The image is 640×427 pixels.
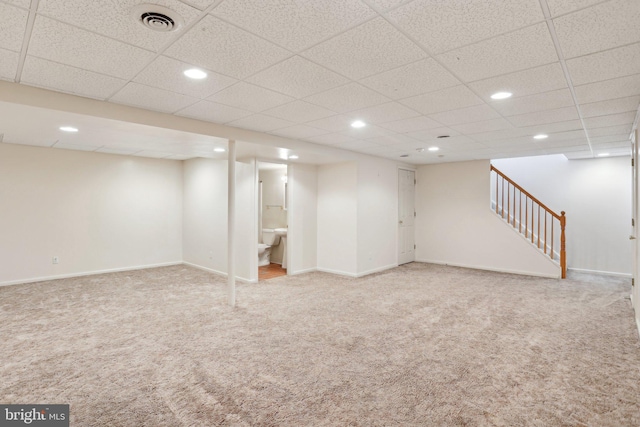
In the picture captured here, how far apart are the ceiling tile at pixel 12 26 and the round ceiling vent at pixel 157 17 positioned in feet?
1.86

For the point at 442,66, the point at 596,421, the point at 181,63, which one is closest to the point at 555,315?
the point at 596,421

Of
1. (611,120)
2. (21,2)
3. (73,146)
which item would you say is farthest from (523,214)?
(73,146)

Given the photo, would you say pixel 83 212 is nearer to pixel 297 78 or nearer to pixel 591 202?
pixel 297 78

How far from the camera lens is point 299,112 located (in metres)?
3.43

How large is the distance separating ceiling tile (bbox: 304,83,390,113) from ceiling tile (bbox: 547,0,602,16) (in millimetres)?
1356

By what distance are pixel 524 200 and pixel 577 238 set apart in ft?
3.99

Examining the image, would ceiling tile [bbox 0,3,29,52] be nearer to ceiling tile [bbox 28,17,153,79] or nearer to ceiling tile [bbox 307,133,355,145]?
ceiling tile [bbox 28,17,153,79]

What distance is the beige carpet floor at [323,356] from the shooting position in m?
2.07

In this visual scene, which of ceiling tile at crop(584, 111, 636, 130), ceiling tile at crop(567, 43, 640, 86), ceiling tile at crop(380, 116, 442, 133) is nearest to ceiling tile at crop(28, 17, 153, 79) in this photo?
ceiling tile at crop(380, 116, 442, 133)

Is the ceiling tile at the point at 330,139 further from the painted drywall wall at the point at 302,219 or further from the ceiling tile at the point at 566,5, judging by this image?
the ceiling tile at the point at 566,5

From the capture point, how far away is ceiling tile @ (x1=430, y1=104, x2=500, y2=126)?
10.8 ft

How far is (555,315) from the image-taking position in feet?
12.7

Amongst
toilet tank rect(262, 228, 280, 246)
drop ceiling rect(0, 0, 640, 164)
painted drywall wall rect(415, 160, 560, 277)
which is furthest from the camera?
toilet tank rect(262, 228, 280, 246)

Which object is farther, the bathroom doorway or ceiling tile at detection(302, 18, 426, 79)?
the bathroom doorway
